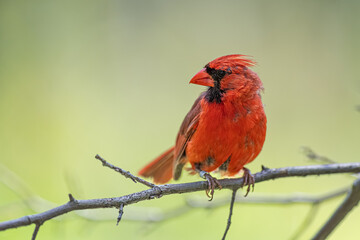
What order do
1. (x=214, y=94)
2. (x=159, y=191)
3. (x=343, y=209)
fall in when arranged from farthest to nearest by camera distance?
1. (x=214, y=94)
2. (x=343, y=209)
3. (x=159, y=191)

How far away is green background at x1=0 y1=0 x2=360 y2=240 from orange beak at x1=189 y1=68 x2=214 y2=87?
78.6 inches

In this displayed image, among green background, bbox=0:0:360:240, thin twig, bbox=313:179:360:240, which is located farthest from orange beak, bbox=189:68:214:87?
green background, bbox=0:0:360:240

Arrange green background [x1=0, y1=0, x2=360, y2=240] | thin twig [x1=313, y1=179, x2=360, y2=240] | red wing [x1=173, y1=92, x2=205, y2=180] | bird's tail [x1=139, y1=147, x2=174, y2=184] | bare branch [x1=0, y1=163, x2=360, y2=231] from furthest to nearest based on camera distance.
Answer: green background [x1=0, y1=0, x2=360, y2=240], bird's tail [x1=139, y1=147, x2=174, y2=184], red wing [x1=173, y1=92, x2=205, y2=180], thin twig [x1=313, y1=179, x2=360, y2=240], bare branch [x1=0, y1=163, x2=360, y2=231]

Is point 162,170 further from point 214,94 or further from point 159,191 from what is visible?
point 159,191

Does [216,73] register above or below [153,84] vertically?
above

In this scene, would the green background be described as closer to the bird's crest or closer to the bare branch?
the bare branch

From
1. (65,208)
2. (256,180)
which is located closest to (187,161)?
(256,180)

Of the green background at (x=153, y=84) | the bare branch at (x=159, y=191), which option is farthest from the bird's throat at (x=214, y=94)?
the green background at (x=153, y=84)

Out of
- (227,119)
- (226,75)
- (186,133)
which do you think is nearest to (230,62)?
(226,75)

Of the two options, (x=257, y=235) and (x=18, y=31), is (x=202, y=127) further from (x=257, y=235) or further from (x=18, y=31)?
(x=18, y=31)

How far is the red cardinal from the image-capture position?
259 cm

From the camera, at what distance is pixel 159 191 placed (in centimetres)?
209

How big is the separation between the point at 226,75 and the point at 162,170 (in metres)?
0.92

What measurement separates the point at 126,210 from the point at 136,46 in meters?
2.92
